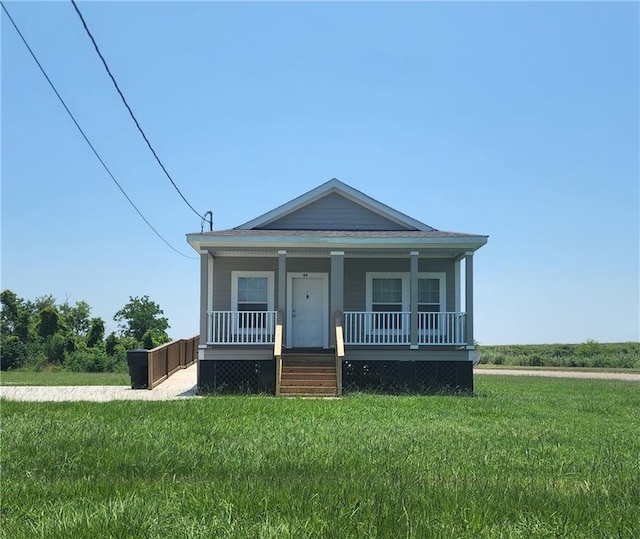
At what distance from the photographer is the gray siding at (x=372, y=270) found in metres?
A: 18.3

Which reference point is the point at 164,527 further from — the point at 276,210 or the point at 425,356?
the point at 276,210

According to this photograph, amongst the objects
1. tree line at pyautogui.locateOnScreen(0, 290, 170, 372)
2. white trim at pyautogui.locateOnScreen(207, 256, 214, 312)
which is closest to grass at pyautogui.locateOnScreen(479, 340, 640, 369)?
tree line at pyautogui.locateOnScreen(0, 290, 170, 372)

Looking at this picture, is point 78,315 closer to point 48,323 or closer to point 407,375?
point 48,323

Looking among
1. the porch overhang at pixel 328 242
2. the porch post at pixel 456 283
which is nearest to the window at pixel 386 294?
the porch post at pixel 456 283

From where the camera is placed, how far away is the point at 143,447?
7555 mm

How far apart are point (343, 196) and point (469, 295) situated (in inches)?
191

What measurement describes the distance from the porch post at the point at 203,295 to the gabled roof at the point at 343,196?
2.41m

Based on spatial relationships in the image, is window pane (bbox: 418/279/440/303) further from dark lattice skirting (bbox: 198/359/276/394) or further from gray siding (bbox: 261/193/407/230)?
dark lattice skirting (bbox: 198/359/276/394)

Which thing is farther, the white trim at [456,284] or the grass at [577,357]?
the grass at [577,357]

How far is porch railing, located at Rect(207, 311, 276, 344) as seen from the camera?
1620 cm

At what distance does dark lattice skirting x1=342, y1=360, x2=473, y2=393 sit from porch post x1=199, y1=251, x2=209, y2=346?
3.37m

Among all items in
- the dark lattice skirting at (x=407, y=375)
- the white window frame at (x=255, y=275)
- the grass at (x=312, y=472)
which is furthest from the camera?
the white window frame at (x=255, y=275)

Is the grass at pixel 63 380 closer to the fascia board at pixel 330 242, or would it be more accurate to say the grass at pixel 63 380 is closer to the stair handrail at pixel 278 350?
the stair handrail at pixel 278 350

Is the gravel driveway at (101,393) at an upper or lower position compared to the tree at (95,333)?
lower
